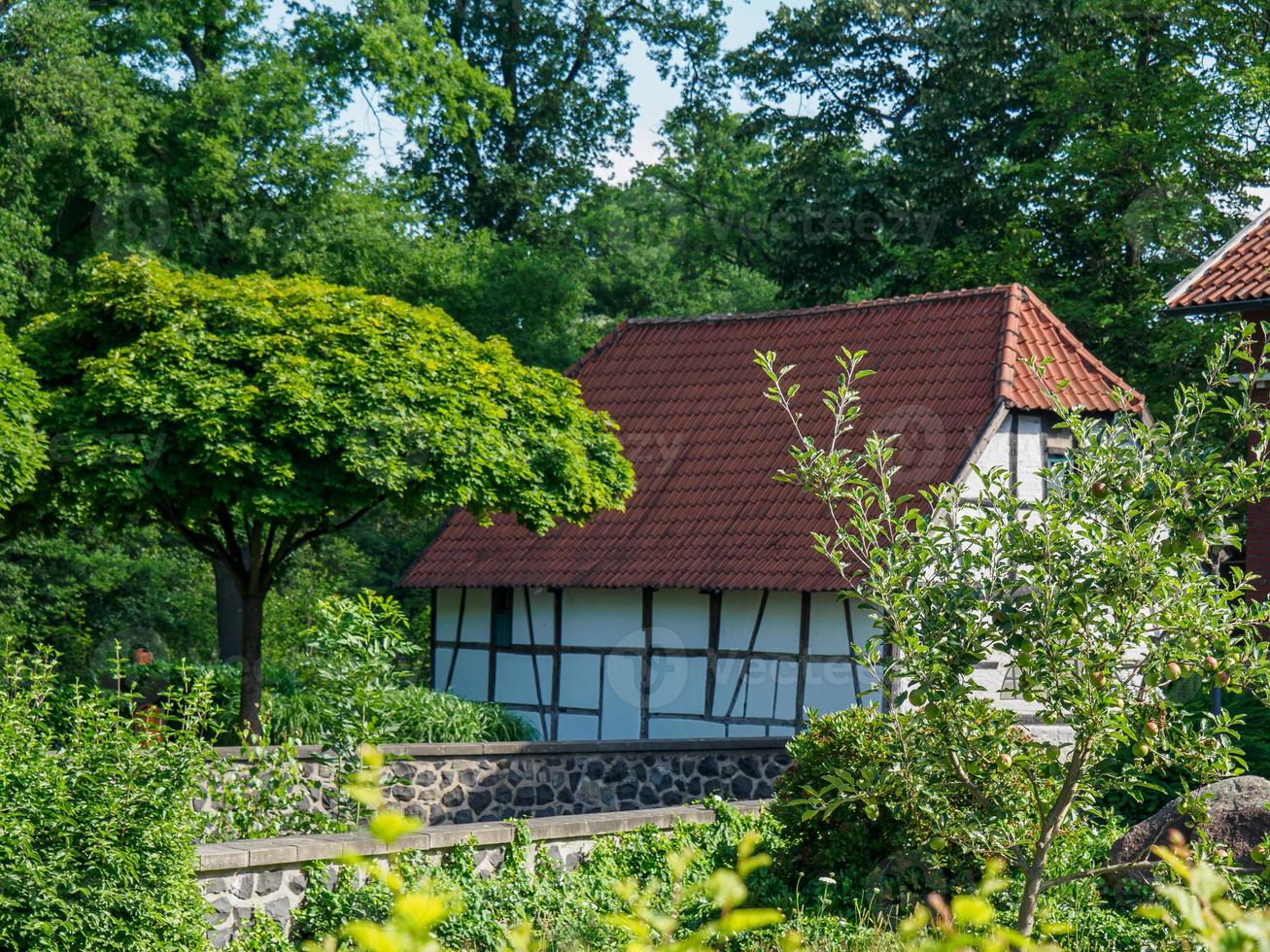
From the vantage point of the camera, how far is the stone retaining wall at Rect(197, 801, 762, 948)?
321 inches

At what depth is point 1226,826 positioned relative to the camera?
35.3 feet

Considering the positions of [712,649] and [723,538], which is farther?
[723,538]

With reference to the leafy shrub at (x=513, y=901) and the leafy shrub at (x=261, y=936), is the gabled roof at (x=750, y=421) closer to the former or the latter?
the leafy shrub at (x=513, y=901)

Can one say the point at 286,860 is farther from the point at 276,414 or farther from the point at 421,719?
the point at 421,719

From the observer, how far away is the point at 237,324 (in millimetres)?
13906

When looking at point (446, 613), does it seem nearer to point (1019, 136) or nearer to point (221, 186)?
point (221, 186)

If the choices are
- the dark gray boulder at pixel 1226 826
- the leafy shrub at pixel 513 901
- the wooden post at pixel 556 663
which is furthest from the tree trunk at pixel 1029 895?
the wooden post at pixel 556 663

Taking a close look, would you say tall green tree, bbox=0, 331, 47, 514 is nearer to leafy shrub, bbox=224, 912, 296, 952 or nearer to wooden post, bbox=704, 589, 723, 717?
leafy shrub, bbox=224, 912, 296, 952

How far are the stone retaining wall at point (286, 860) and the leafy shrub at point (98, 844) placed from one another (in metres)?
0.37

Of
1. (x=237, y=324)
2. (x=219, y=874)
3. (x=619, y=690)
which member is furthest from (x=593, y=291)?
(x=219, y=874)

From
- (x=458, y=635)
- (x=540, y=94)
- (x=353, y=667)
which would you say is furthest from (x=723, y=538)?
(x=540, y=94)

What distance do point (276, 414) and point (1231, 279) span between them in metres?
10.1

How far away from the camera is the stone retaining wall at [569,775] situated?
42.2ft

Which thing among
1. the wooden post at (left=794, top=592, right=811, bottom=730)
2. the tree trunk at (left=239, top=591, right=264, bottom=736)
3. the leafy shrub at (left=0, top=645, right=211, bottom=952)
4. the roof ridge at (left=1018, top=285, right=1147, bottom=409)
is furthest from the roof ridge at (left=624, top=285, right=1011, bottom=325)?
the leafy shrub at (left=0, top=645, right=211, bottom=952)
